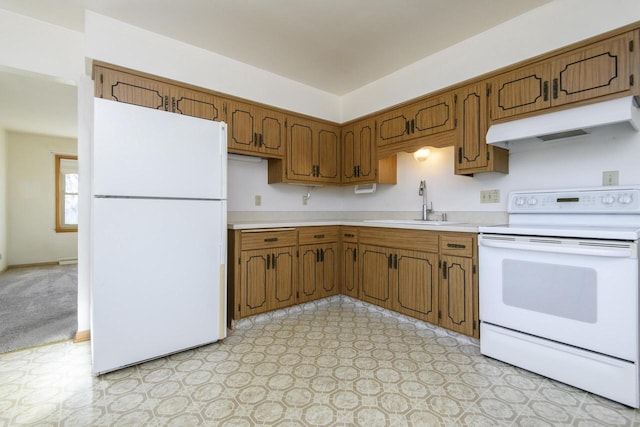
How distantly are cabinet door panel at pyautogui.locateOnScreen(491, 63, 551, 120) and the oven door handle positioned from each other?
3.16 ft

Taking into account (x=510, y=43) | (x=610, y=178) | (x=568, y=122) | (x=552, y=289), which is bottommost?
(x=552, y=289)

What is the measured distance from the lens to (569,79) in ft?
6.48

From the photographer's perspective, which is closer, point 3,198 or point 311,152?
point 311,152

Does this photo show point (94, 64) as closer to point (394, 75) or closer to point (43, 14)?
point (43, 14)

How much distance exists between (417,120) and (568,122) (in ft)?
3.93

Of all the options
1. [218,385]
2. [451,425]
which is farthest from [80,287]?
[451,425]

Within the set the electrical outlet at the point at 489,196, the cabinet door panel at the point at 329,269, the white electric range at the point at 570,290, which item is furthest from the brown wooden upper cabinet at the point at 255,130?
the white electric range at the point at 570,290

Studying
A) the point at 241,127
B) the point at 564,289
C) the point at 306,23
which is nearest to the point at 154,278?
the point at 241,127

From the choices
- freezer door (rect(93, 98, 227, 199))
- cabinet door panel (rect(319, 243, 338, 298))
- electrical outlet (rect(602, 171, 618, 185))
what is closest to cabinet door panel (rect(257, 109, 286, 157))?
freezer door (rect(93, 98, 227, 199))

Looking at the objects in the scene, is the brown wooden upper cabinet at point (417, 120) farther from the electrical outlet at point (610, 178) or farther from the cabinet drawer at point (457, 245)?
the electrical outlet at point (610, 178)

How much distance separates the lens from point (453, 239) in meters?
2.36

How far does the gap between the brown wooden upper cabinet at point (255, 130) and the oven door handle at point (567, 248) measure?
2120mm

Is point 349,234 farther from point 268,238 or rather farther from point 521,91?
point 521,91

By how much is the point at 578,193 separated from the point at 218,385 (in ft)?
8.63
